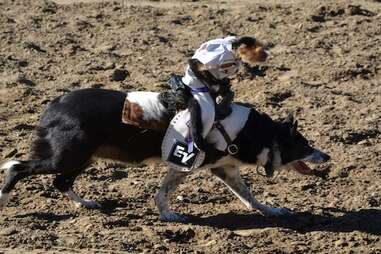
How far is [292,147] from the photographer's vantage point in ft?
26.7

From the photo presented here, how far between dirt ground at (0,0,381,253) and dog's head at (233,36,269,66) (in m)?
1.26

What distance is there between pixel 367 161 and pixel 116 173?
2.16 m

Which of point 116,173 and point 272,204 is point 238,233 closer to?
point 272,204

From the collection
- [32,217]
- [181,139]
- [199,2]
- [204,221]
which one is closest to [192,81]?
[181,139]

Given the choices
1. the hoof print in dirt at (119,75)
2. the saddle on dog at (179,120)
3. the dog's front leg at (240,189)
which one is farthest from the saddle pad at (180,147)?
the hoof print in dirt at (119,75)

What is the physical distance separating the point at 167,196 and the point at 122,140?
1.86 ft

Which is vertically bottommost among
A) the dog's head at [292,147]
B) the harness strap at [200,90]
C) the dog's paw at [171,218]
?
the dog's paw at [171,218]

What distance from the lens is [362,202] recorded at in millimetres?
8414

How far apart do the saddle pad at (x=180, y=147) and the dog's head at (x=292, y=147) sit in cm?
65

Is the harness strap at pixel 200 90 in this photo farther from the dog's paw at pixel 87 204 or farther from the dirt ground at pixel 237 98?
the dog's paw at pixel 87 204

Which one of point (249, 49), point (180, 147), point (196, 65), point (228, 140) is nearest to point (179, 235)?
point (180, 147)

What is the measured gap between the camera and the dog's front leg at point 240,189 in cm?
829

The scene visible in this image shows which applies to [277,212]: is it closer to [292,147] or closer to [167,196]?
[292,147]

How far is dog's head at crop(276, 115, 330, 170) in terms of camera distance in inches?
320
